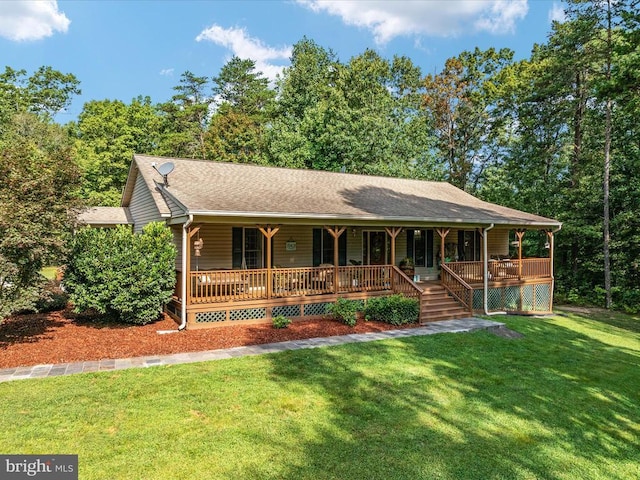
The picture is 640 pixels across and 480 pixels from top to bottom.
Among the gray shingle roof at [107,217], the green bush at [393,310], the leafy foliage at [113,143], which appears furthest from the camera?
the leafy foliage at [113,143]

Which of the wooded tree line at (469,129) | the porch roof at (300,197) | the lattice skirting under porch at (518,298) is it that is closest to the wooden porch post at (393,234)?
the porch roof at (300,197)

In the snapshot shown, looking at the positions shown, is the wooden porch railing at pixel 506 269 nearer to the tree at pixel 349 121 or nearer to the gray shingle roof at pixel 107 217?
the tree at pixel 349 121

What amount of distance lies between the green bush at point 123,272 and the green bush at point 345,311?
4.59m

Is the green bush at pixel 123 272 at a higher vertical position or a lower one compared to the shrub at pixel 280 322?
Result: higher

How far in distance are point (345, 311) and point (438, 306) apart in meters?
3.78

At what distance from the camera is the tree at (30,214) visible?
24.9 ft

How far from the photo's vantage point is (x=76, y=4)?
17078 millimetres

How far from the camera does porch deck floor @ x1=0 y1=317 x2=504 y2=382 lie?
22.5ft

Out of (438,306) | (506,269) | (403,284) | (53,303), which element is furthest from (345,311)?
(53,303)

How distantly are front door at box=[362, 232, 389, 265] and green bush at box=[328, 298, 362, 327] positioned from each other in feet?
14.8

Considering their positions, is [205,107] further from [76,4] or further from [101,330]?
[101,330]

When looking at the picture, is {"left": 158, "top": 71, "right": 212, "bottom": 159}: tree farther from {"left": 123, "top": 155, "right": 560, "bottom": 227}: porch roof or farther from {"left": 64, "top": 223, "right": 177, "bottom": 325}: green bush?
{"left": 64, "top": 223, "right": 177, "bottom": 325}: green bush

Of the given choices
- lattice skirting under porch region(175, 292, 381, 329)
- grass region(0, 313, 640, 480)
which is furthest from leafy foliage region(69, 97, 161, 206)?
grass region(0, 313, 640, 480)

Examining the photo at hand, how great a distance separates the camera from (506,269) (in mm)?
15844
